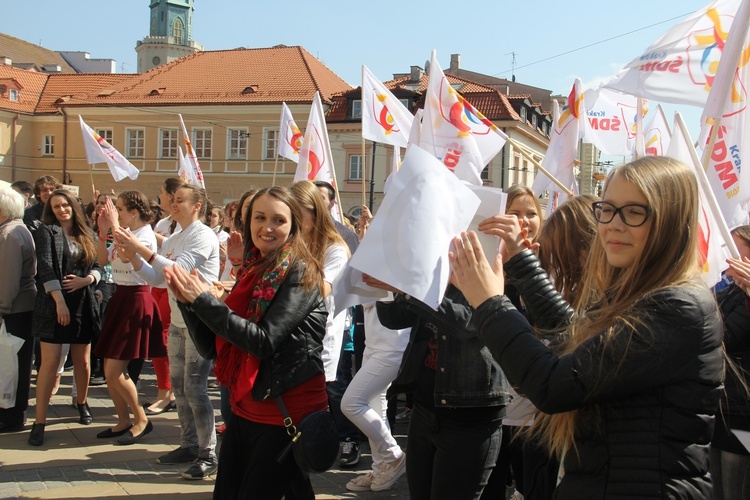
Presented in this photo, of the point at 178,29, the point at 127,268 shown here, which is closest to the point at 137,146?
the point at 127,268

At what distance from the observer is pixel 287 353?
3.31 m

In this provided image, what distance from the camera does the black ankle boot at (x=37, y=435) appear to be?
19.0ft

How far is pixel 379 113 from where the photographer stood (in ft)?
25.2

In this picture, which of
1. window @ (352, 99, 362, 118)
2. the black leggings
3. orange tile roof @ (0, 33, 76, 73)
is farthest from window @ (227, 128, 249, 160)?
the black leggings

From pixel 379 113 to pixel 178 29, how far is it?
10966cm

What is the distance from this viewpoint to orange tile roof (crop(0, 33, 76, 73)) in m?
62.6

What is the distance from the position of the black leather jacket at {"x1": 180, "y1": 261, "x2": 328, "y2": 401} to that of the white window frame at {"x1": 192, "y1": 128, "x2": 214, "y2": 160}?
4057 centimetres

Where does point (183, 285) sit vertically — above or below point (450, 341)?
above

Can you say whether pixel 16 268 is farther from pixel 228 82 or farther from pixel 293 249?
pixel 228 82

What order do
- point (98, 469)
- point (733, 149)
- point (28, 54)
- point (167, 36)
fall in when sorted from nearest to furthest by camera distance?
point (733, 149) → point (98, 469) → point (28, 54) → point (167, 36)

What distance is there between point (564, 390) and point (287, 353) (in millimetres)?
1718

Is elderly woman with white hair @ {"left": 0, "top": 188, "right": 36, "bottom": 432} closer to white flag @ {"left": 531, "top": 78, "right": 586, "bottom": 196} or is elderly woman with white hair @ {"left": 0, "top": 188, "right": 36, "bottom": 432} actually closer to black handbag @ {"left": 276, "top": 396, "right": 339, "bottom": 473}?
black handbag @ {"left": 276, "top": 396, "right": 339, "bottom": 473}

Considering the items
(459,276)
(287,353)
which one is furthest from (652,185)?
(287,353)

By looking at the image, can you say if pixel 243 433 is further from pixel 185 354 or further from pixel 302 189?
pixel 185 354
